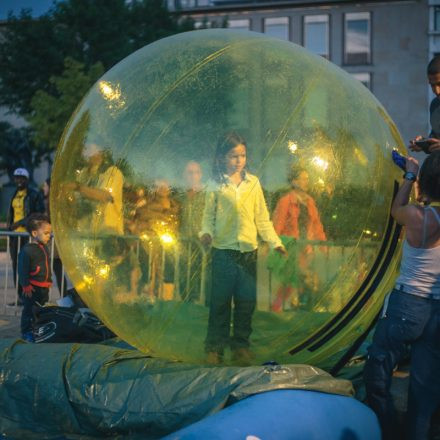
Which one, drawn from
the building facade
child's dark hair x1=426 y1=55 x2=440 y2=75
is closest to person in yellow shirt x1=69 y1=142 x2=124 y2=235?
child's dark hair x1=426 y1=55 x2=440 y2=75

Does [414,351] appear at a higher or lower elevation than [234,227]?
lower

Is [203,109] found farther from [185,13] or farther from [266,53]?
[185,13]

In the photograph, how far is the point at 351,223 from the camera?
384 cm

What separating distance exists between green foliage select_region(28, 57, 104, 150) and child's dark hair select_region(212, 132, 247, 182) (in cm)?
2348

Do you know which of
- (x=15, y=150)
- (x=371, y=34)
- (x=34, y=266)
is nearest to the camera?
(x=34, y=266)

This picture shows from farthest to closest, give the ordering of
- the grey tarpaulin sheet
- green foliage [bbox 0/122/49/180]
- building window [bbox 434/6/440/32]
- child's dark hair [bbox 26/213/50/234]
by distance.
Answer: green foliage [bbox 0/122/49/180]
building window [bbox 434/6/440/32]
child's dark hair [bbox 26/213/50/234]
the grey tarpaulin sheet

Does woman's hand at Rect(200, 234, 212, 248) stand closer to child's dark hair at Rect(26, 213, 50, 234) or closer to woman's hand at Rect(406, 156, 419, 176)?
woman's hand at Rect(406, 156, 419, 176)

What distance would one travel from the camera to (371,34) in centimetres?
3778

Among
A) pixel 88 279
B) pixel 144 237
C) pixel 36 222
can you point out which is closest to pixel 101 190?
pixel 144 237

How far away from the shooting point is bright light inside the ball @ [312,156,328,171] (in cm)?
373

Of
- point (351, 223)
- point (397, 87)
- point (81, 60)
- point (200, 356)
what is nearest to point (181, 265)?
point (200, 356)

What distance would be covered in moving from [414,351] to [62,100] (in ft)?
83.1

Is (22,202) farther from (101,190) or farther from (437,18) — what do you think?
(437,18)

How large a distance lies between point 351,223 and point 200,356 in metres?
1.09
